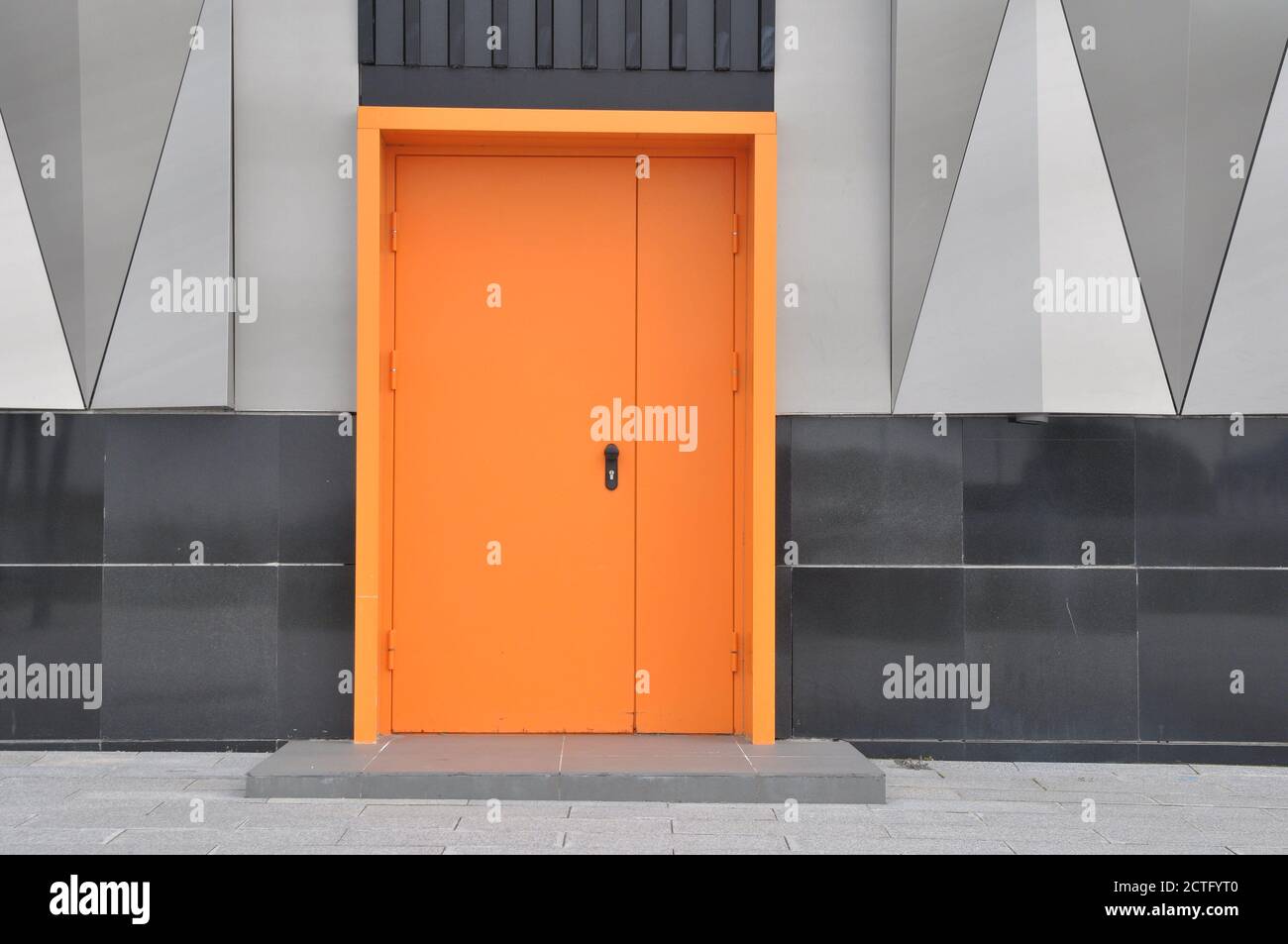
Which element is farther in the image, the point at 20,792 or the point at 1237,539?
the point at 1237,539

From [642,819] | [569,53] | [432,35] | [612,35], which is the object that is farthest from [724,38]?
[642,819]

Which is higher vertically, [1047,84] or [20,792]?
[1047,84]

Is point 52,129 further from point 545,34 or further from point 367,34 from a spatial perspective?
point 545,34

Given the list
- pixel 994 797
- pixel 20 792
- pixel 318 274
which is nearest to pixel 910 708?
pixel 994 797

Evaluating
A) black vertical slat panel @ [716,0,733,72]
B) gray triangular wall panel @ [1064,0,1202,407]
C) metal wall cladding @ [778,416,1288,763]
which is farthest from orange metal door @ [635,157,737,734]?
gray triangular wall panel @ [1064,0,1202,407]

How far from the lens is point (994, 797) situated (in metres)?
6.57

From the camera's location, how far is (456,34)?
287 inches

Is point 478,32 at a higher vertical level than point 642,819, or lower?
higher

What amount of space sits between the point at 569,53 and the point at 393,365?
194 cm

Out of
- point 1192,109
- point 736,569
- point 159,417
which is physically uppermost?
point 1192,109
